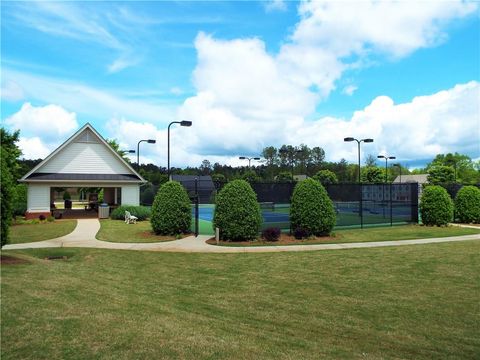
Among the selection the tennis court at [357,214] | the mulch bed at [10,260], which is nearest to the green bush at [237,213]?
the tennis court at [357,214]

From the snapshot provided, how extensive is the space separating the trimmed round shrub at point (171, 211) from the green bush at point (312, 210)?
502 cm

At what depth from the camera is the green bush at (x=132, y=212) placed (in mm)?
26356

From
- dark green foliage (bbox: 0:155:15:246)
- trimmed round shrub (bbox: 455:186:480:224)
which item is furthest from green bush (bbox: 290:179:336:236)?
trimmed round shrub (bbox: 455:186:480:224)

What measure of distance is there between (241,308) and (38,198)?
2373 centimetres

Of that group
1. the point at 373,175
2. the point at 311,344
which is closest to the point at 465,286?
the point at 311,344

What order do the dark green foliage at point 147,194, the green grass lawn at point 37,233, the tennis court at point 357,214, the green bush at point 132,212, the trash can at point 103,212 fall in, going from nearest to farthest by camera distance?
the green grass lawn at point 37,233
the tennis court at point 357,214
the green bush at point 132,212
the trash can at point 103,212
the dark green foliage at point 147,194

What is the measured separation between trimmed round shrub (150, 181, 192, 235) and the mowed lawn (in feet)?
17.9

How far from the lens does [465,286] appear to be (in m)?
9.22

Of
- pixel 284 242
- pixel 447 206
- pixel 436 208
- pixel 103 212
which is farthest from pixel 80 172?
pixel 447 206

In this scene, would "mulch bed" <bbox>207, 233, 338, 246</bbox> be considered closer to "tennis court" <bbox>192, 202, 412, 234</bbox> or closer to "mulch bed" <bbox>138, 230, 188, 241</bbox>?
A: "mulch bed" <bbox>138, 230, 188, 241</bbox>

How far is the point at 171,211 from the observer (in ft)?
59.1

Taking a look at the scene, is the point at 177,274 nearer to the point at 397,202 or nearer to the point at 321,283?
the point at 321,283

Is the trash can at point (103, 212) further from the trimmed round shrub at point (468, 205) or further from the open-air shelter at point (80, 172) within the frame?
the trimmed round shrub at point (468, 205)

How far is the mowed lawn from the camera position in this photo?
4980 millimetres
